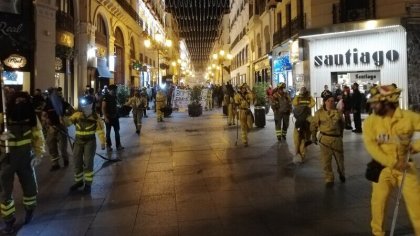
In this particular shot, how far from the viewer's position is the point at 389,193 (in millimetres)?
4719

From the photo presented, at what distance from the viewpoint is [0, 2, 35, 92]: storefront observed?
1827 cm

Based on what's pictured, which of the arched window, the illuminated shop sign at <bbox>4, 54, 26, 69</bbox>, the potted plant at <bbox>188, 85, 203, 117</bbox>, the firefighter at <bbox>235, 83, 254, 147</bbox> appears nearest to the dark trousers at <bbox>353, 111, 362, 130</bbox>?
the firefighter at <bbox>235, 83, 254, 147</bbox>

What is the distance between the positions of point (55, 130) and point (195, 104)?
1546 centimetres

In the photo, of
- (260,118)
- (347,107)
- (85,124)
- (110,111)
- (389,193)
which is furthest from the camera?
(260,118)

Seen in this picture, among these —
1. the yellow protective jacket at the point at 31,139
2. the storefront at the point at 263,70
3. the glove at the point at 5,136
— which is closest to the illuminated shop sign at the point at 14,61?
the yellow protective jacket at the point at 31,139

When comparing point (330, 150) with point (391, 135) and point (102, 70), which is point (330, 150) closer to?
point (391, 135)

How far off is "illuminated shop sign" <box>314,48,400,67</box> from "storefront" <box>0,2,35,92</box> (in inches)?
517

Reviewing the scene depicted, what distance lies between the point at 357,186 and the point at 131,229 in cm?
386

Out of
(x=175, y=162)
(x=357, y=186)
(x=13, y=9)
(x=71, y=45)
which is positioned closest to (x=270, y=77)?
(x=71, y=45)

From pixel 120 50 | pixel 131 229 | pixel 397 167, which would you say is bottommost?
pixel 131 229

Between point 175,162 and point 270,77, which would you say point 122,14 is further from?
point 175,162

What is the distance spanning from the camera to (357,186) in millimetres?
7516

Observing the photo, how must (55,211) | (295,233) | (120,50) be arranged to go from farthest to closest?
(120,50)
(55,211)
(295,233)

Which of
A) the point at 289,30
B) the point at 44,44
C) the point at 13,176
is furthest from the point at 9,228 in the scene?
the point at 289,30
